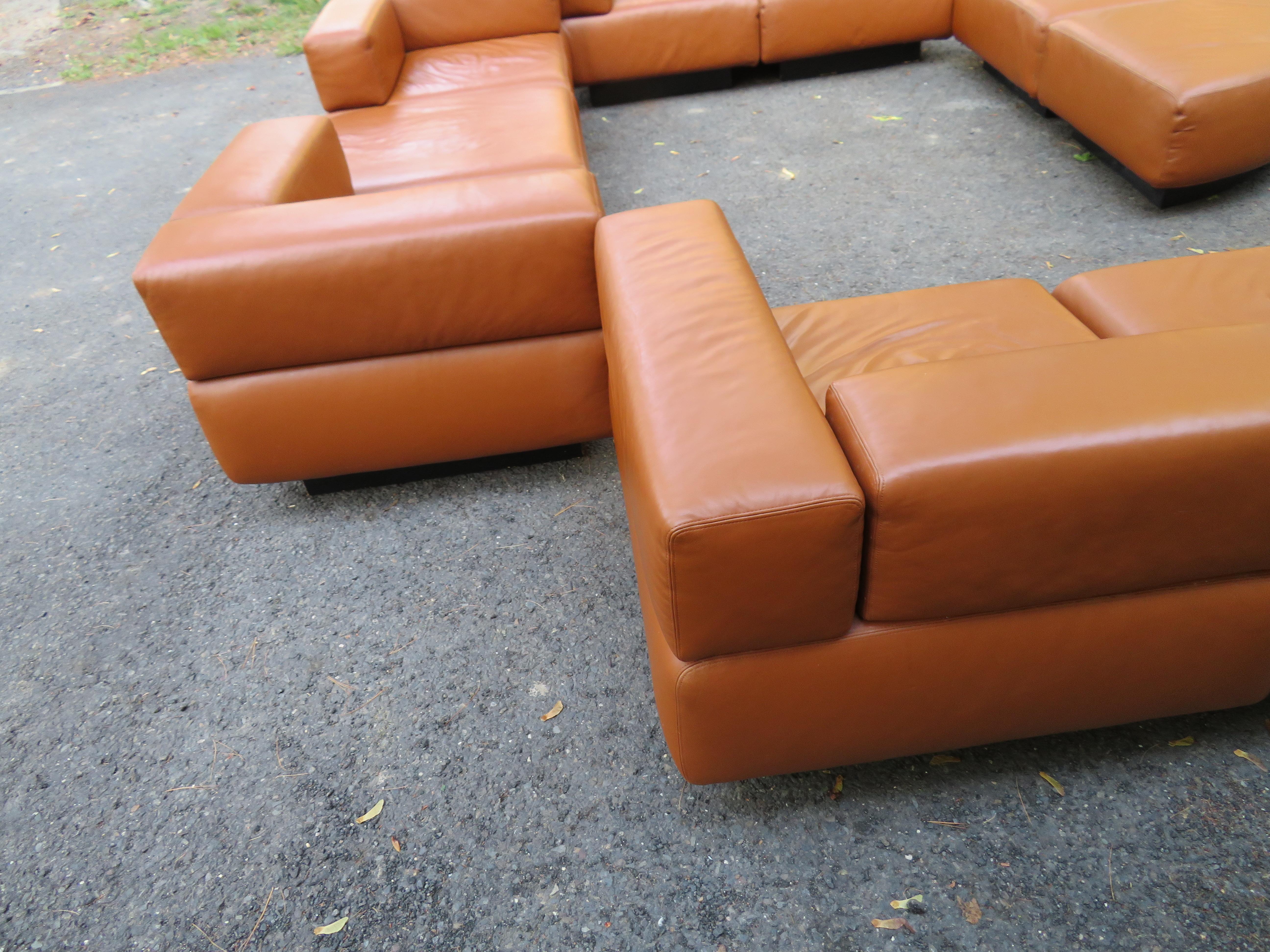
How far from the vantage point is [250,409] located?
1.83m

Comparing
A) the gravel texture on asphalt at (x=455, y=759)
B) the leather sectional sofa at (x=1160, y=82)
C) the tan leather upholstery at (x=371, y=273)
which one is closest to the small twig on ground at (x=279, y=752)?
the gravel texture on asphalt at (x=455, y=759)

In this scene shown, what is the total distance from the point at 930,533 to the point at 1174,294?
0.93 meters

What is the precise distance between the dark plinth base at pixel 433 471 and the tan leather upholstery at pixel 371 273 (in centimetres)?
35

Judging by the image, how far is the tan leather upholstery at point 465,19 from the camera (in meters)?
3.17

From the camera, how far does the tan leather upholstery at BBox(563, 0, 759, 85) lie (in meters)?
3.63

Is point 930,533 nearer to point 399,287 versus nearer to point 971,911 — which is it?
point 971,911

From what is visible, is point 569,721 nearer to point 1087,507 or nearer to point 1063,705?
point 1063,705

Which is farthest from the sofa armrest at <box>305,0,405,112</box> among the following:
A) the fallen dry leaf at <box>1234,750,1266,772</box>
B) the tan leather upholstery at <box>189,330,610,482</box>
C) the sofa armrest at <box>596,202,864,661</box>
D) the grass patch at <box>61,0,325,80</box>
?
the fallen dry leaf at <box>1234,750,1266,772</box>

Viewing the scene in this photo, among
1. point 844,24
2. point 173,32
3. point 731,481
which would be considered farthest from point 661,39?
point 173,32

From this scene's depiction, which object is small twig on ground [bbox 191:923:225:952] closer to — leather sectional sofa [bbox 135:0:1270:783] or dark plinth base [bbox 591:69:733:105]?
leather sectional sofa [bbox 135:0:1270:783]

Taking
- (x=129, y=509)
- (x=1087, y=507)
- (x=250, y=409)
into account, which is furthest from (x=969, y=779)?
(x=129, y=509)

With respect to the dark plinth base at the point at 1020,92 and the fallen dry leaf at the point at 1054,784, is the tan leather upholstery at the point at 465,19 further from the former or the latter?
the fallen dry leaf at the point at 1054,784

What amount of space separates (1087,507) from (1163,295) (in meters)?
0.79

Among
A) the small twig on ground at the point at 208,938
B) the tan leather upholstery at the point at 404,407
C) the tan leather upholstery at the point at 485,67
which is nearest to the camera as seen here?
the small twig on ground at the point at 208,938
